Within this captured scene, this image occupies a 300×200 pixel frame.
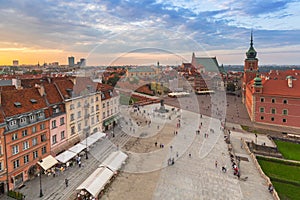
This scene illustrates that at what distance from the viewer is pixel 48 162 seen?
23734 mm

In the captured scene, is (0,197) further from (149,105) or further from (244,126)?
(149,105)

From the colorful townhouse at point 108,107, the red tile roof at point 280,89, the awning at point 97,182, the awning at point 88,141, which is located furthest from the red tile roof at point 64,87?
the red tile roof at point 280,89

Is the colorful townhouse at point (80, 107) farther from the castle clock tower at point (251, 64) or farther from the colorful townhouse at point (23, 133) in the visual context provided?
the castle clock tower at point (251, 64)

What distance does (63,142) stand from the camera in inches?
1102

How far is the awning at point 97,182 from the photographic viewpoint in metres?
19.0

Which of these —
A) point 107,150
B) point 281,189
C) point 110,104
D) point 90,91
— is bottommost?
point 281,189

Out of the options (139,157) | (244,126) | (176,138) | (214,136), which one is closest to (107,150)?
(139,157)

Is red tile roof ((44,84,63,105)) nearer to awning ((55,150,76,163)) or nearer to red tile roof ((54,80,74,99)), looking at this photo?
red tile roof ((54,80,74,99))

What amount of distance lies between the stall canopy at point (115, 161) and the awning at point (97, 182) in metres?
0.98

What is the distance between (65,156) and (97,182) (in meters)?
7.37

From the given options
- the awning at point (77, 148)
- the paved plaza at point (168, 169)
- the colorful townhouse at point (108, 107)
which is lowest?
the paved plaza at point (168, 169)

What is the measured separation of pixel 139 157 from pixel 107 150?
16.5 feet

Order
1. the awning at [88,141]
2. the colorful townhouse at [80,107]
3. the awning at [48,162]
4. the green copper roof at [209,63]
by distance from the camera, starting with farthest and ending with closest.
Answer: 1. the green copper roof at [209,63]
2. the colorful townhouse at [80,107]
3. the awning at [88,141]
4. the awning at [48,162]

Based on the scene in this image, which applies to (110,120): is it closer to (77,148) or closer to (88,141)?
(88,141)
